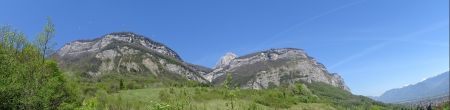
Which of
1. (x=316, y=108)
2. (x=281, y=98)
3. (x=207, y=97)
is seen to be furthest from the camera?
(x=316, y=108)

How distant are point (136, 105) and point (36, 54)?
66.9 ft

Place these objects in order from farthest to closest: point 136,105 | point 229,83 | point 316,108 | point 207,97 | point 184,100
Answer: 1. point 316,108
2. point 207,97
3. point 136,105
4. point 184,100
5. point 229,83

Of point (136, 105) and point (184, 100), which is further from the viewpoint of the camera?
point (136, 105)

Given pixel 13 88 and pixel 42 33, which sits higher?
pixel 42 33

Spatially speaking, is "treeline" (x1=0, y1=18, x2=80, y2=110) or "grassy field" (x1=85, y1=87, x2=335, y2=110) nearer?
"grassy field" (x1=85, y1=87, x2=335, y2=110)

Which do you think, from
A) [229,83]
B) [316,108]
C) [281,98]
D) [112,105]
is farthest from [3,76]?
[316,108]

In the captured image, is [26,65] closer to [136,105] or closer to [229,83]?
[136,105]

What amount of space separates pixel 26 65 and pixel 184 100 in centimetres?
3590

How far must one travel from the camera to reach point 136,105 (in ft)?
215

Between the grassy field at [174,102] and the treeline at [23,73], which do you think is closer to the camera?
the grassy field at [174,102]

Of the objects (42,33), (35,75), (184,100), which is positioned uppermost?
(42,33)

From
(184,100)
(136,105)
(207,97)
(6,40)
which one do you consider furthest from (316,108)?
(184,100)

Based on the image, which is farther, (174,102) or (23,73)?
(23,73)

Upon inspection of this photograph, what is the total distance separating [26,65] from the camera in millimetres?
46938
